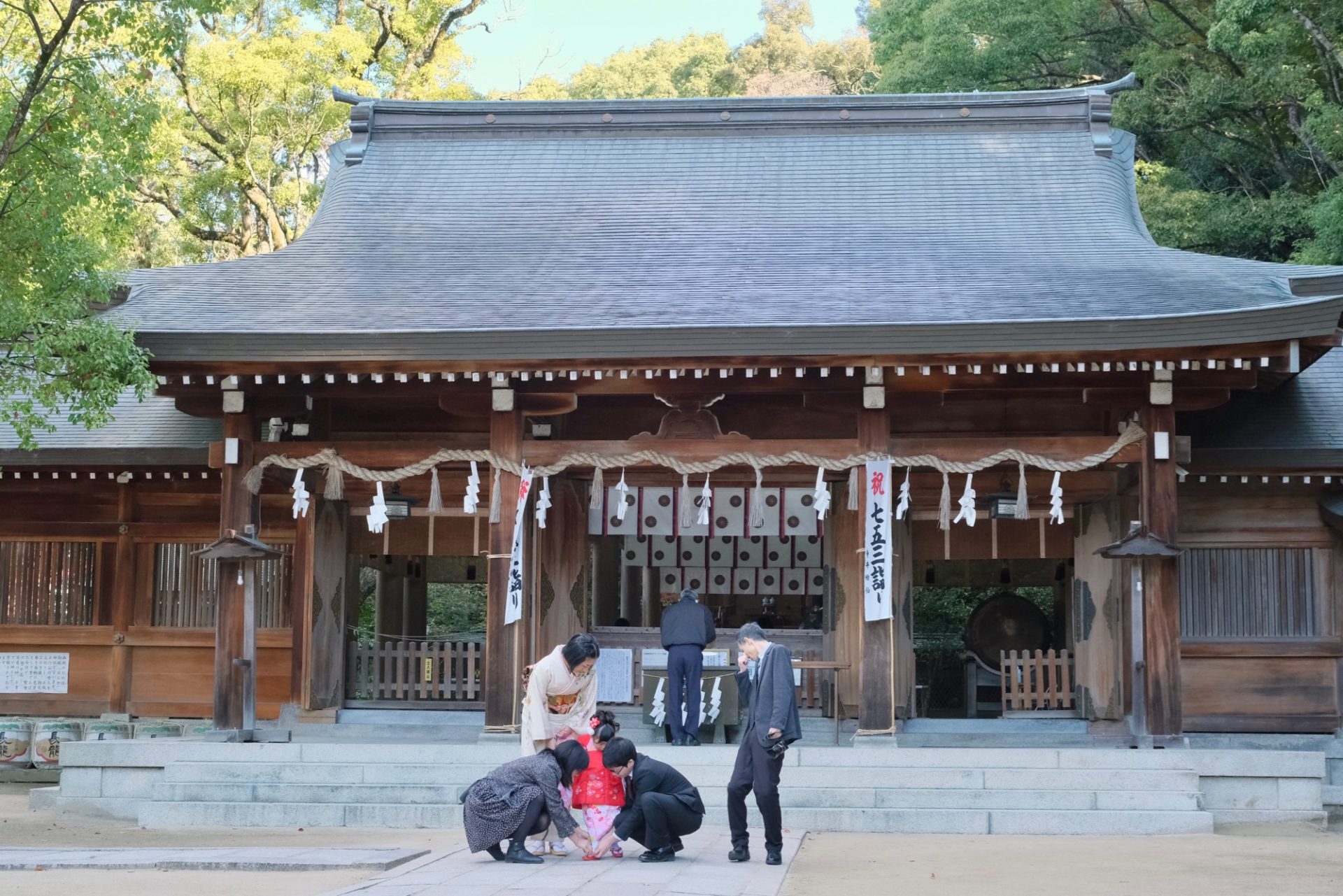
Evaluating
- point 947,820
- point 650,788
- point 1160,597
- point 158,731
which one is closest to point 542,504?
point 947,820

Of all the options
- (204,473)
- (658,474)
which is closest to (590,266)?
(658,474)

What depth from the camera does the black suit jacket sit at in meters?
7.73

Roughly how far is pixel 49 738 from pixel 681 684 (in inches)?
242

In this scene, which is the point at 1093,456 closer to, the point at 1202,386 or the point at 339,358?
the point at 1202,386

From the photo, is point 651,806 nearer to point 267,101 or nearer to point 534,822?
point 534,822

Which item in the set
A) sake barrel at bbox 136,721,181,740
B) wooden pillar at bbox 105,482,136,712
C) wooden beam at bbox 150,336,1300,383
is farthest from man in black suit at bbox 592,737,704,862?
wooden pillar at bbox 105,482,136,712

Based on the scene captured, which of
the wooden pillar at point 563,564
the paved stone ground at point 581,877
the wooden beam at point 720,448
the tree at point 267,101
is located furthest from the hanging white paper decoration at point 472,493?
the tree at point 267,101

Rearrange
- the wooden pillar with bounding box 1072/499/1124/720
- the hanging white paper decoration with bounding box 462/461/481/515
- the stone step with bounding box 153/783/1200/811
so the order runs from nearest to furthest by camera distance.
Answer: the stone step with bounding box 153/783/1200/811 → the hanging white paper decoration with bounding box 462/461/481/515 → the wooden pillar with bounding box 1072/499/1124/720

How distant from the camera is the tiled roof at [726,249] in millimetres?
10883

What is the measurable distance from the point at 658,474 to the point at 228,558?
12.6 ft

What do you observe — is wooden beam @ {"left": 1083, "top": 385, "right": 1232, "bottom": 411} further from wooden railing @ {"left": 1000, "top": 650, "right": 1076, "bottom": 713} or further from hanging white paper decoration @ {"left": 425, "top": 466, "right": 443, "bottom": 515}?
hanging white paper decoration @ {"left": 425, "top": 466, "right": 443, "bottom": 515}

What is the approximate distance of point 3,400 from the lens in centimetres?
1216

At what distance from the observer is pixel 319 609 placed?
13.0m

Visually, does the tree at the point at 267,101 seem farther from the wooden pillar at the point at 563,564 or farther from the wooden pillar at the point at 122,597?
the wooden pillar at the point at 563,564
